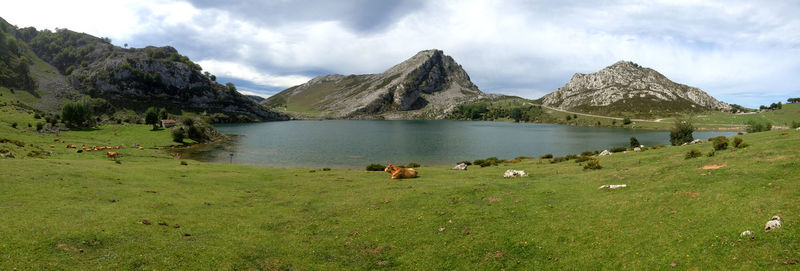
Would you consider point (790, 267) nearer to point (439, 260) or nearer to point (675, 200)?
point (675, 200)

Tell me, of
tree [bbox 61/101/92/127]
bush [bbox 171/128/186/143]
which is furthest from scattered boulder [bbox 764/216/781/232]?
tree [bbox 61/101/92/127]

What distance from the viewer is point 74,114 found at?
9981 cm

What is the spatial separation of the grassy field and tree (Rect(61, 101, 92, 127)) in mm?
101798

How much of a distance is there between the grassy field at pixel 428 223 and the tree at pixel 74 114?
102m

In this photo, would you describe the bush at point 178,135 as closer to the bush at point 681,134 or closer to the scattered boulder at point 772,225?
the scattered boulder at point 772,225

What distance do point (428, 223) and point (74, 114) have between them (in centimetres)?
13225

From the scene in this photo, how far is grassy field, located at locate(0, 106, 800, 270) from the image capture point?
12.7 m

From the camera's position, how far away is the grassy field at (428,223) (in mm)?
12672

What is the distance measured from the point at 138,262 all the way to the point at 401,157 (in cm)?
6863

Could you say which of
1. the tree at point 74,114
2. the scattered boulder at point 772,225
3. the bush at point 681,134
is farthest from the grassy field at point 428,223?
the tree at point 74,114

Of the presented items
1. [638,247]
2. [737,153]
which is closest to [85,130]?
[638,247]

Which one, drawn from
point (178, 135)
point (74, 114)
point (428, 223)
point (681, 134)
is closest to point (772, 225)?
point (428, 223)

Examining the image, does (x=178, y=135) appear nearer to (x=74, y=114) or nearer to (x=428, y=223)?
(x=74, y=114)

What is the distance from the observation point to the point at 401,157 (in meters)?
80.6
